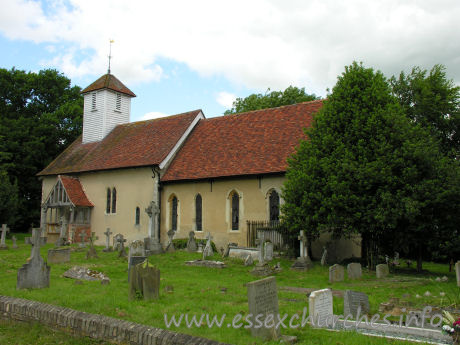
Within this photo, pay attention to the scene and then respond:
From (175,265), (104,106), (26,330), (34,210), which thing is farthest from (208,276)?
(34,210)

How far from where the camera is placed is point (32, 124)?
39344mm

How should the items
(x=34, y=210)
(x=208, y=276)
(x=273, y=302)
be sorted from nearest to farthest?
1. (x=273, y=302)
2. (x=208, y=276)
3. (x=34, y=210)

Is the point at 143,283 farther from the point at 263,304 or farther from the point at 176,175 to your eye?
the point at 176,175

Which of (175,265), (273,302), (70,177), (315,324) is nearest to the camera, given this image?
(273,302)

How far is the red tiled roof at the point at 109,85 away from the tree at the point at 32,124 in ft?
34.1

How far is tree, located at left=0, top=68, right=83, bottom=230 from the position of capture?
3809 cm

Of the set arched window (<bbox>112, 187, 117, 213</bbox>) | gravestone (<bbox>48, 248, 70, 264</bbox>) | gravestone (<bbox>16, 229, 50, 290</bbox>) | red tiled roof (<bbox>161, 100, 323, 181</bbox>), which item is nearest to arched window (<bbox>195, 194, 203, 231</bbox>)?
red tiled roof (<bbox>161, 100, 323, 181</bbox>)

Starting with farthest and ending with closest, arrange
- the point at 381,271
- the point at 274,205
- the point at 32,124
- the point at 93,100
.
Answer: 1. the point at 32,124
2. the point at 93,100
3. the point at 274,205
4. the point at 381,271

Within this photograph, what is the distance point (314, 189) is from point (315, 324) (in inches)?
346

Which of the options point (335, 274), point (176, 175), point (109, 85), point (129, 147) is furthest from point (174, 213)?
point (335, 274)

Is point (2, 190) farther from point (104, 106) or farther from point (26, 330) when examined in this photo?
point (26, 330)

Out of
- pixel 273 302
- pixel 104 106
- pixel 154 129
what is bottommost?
pixel 273 302

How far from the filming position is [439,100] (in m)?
23.7

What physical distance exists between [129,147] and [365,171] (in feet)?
56.8
